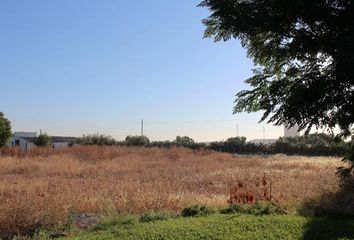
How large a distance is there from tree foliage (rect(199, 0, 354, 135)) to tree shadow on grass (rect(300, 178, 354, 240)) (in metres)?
1.47

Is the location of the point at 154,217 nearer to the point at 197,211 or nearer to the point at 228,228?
the point at 197,211

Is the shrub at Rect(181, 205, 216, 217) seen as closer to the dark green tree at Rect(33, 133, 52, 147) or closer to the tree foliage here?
the tree foliage

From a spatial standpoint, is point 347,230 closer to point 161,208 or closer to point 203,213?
point 203,213

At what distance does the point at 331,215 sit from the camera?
826cm

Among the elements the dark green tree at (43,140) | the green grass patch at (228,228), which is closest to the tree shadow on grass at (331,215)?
the green grass patch at (228,228)

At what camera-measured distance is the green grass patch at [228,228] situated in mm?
6590

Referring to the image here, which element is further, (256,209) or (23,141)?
(23,141)

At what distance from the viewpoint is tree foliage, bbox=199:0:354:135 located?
6773mm

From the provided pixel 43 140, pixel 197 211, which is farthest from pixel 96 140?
pixel 197 211

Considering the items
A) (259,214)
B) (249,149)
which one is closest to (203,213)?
(259,214)

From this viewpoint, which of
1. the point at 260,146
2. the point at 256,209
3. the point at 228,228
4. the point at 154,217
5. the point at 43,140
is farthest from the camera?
the point at 260,146

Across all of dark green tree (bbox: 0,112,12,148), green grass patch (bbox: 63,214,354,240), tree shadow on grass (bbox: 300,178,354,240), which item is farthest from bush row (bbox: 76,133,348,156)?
green grass patch (bbox: 63,214,354,240)

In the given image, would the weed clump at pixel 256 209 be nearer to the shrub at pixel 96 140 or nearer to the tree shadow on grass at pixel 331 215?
the tree shadow on grass at pixel 331 215

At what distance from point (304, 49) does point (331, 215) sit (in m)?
2.96
